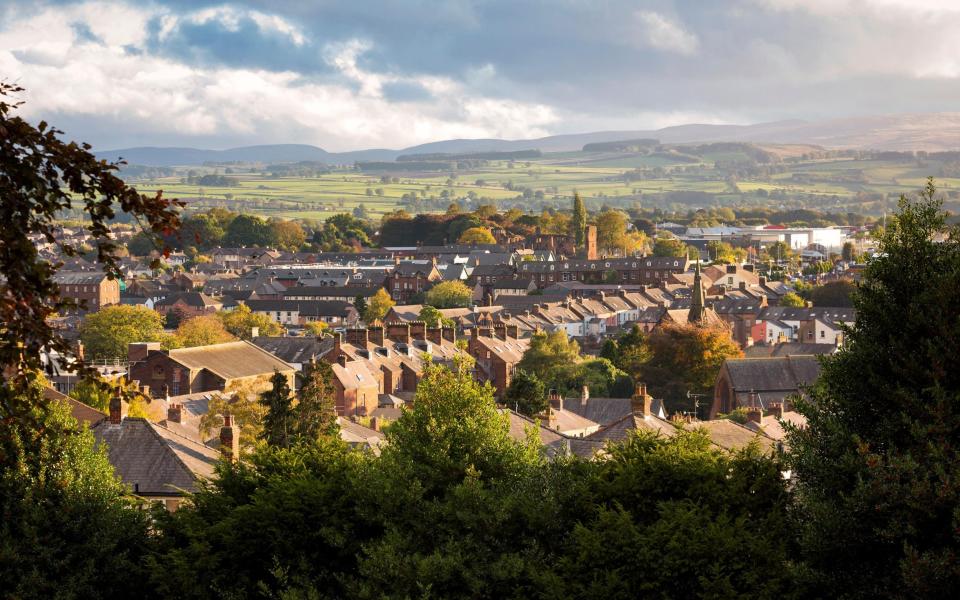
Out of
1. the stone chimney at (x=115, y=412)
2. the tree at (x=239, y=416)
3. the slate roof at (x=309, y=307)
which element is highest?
the stone chimney at (x=115, y=412)

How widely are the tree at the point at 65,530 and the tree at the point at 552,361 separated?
53099mm

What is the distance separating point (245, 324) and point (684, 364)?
43756mm

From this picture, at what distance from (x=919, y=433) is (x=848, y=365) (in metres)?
1.96

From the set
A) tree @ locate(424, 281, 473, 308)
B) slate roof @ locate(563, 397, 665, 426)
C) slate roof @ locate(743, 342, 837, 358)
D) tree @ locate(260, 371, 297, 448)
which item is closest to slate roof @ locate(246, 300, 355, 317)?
tree @ locate(424, 281, 473, 308)

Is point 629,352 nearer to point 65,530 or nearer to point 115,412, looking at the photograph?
point 115,412

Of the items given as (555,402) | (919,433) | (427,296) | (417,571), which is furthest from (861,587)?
(427,296)

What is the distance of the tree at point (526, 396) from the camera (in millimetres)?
57531

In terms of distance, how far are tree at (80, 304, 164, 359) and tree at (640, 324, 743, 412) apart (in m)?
33.6

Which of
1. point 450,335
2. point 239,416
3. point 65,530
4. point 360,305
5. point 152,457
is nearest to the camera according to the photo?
point 65,530

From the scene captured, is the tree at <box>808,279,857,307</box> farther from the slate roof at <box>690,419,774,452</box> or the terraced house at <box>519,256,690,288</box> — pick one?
the slate roof at <box>690,419,774,452</box>

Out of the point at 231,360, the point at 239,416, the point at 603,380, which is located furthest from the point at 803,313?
the point at 239,416

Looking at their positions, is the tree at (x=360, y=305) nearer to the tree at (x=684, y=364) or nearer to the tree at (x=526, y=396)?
the tree at (x=684, y=364)

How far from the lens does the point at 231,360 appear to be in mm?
66062

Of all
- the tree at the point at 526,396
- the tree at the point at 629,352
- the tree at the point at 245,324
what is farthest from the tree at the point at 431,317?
the tree at the point at 526,396
